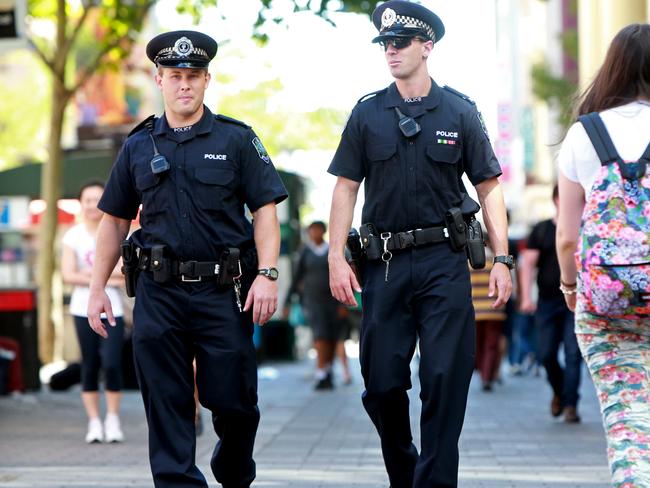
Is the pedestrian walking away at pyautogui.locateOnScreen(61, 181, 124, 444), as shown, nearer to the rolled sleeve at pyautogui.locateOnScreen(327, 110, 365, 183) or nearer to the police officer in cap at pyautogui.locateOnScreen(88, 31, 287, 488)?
the police officer in cap at pyautogui.locateOnScreen(88, 31, 287, 488)

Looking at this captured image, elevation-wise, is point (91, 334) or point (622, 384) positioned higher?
point (622, 384)

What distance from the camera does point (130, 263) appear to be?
266 inches

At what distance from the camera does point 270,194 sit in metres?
6.75

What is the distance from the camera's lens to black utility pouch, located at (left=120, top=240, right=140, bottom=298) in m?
6.75

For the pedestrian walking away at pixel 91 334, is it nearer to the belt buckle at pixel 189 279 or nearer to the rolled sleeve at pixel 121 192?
the rolled sleeve at pixel 121 192

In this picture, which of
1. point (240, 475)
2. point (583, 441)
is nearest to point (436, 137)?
point (240, 475)

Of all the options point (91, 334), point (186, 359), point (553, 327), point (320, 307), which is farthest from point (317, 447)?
point (320, 307)

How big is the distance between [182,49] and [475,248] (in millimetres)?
1551

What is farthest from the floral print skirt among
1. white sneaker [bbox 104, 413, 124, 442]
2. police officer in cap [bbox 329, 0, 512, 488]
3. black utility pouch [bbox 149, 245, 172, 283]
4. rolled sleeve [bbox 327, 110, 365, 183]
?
white sneaker [bbox 104, 413, 124, 442]

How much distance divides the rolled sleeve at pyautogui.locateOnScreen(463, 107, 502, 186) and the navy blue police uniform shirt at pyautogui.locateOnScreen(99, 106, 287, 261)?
83 cm

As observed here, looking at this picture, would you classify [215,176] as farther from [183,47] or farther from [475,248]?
[475,248]

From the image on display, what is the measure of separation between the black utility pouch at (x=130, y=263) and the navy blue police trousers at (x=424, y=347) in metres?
1.02

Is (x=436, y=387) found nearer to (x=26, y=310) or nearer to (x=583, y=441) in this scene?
(x=583, y=441)

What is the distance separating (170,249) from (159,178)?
0.31 meters
